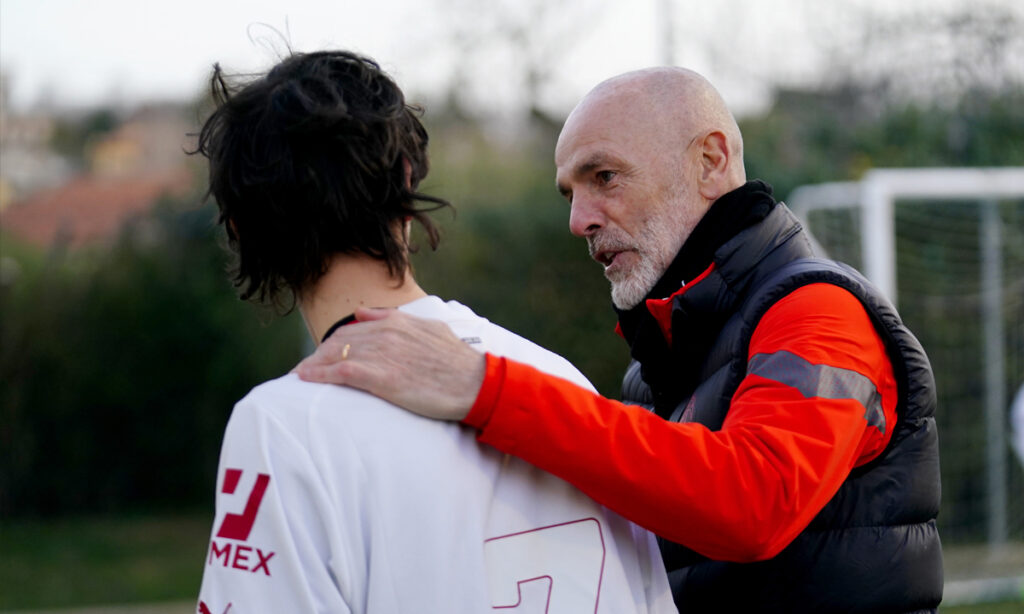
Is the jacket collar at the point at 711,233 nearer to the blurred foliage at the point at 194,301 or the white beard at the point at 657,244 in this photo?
the white beard at the point at 657,244

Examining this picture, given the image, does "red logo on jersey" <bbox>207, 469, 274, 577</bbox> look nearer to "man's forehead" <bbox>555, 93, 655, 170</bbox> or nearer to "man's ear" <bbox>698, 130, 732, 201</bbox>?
"man's forehead" <bbox>555, 93, 655, 170</bbox>

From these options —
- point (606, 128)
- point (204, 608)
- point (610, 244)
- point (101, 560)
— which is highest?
point (606, 128)

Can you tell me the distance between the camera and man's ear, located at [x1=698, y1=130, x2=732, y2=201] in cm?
262

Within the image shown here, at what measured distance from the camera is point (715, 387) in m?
2.26

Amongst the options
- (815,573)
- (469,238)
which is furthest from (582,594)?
(469,238)

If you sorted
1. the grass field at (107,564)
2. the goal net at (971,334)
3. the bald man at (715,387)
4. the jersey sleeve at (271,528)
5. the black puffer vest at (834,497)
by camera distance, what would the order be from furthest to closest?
the goal net at (971,334) → the grass field at (107,564) → the black puffer vest at (834,497) → the bald man at (715,387) → the jersey sleeve at (271,528)

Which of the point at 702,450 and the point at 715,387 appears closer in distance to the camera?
the point at 702,450

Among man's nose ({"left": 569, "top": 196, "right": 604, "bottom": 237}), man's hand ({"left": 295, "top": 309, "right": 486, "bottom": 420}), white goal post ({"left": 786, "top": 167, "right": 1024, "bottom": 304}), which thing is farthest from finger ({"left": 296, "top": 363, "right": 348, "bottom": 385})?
white goal post ({"left": 786, "top": 167, "right": 1024, "bottom": 304})

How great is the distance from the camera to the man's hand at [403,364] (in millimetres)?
1693

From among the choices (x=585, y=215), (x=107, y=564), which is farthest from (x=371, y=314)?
(x=107, y=564)

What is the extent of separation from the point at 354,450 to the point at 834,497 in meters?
1.00

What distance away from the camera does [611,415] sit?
1.87 m

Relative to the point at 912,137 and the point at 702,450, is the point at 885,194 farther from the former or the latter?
the point at 702,450

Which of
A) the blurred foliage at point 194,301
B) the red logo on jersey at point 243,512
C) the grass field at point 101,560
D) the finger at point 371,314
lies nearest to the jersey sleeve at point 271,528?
the red logo on jersey at point 243,512
